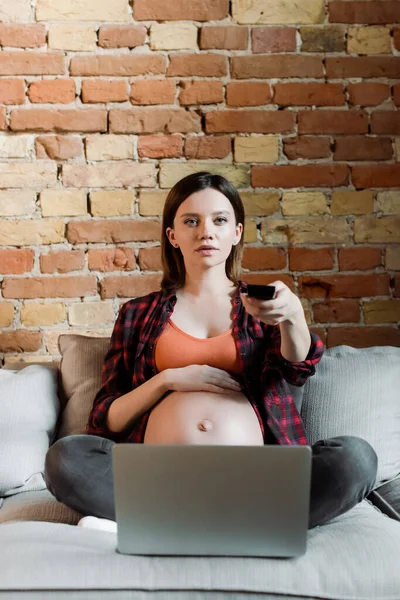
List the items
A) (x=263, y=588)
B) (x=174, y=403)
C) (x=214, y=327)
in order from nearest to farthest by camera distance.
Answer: (x=263, y=588)
(x=174, y=403)
(x=214, y=327)

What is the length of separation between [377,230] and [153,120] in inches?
31.5

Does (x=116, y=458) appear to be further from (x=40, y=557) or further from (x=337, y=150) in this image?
(x=337, y=150)

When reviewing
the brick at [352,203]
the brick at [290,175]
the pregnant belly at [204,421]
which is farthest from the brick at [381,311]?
the pregnant belly at [204,421]

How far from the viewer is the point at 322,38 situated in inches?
89.0

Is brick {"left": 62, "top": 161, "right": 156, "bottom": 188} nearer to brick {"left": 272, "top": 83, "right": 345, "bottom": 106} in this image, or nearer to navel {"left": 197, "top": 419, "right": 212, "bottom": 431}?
brick {"left": 272, "top": 83, "right": 345, "bottom": 106}

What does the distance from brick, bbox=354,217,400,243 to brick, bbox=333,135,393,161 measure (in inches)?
7.8

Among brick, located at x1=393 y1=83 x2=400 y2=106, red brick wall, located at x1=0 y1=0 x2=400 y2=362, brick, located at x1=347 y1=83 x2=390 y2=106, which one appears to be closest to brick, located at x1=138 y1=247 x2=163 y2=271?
red brick wall, located at x1=0 y1=0 x2=400 y2=362

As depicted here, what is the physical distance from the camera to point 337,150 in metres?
2.28

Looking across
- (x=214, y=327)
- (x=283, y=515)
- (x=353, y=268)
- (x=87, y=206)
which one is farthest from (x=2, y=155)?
(x=283, y=515)

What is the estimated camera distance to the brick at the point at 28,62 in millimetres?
2229

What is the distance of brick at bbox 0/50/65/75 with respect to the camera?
2229 mm

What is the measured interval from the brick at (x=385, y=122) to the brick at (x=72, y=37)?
3.01ft

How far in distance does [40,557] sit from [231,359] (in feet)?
A: 2.27

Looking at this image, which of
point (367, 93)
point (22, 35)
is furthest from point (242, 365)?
point (22, 35)
